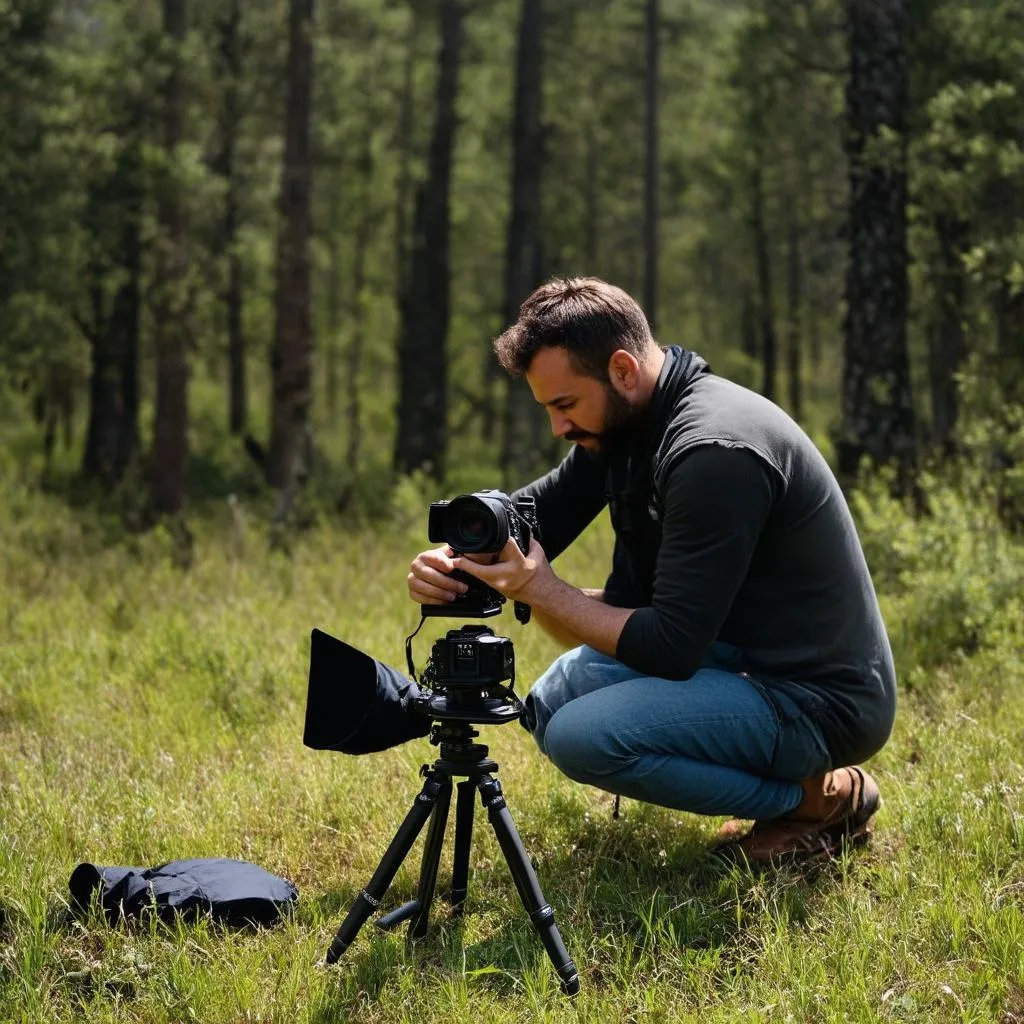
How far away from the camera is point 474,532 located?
3.39 meters

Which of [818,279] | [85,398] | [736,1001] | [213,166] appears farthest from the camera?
[85,398]

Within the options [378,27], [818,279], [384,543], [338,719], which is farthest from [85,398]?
[338,719]

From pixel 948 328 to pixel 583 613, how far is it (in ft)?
46.4

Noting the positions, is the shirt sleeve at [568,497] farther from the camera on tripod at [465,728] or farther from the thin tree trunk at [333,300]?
the thin tree trunk at [333,300]

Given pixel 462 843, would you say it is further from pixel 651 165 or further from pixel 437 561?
pixel 651 165

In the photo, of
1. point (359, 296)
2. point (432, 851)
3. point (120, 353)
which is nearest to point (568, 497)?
point (432, 851)

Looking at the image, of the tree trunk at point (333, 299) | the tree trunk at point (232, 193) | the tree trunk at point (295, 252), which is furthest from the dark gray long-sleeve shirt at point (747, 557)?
the tree trunk at point (333, 299)

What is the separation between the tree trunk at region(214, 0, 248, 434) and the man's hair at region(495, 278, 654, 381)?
42.3 ft

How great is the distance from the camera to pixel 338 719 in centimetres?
382

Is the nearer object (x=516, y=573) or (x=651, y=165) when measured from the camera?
(x=516, y=573)

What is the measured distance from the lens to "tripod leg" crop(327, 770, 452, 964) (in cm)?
328

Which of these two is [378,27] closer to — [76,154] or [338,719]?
[76,154]

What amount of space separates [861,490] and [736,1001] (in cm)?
650

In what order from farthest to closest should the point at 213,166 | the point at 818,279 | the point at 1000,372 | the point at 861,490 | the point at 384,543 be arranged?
the point at 818,279, the point at 213,166, the point at 384,543, the point at 861,490, the point at 1000,372
